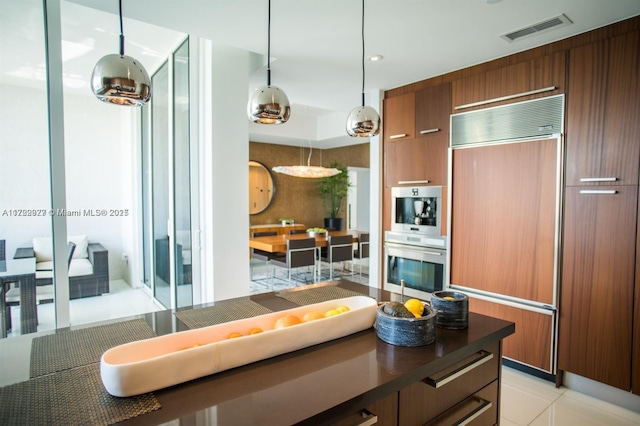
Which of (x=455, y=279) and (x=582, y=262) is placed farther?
(x=455, y=279)

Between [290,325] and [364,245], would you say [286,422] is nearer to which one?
[290,325]

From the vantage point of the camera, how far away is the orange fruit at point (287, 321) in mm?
1288

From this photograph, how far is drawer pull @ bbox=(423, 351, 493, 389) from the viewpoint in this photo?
1194 millimetres

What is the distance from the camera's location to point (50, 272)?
2359mm

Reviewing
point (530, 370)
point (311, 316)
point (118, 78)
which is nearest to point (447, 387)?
point (311, 316)

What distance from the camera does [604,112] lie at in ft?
7.94

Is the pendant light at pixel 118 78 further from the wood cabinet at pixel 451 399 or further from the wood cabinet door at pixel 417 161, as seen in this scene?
the wood cabinet door at pixel 417 161

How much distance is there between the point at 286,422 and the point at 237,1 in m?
2.22

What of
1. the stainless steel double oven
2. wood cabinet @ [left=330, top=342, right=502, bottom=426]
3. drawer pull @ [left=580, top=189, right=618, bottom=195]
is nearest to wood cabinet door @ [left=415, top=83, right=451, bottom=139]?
the stainless steel double oven

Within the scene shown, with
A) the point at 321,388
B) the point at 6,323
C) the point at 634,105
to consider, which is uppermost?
the point at 634,105

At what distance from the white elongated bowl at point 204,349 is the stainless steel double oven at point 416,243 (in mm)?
2149

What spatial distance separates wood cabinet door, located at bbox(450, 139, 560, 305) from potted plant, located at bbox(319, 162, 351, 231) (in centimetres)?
475

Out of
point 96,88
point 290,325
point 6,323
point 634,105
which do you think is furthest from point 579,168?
point 6,323

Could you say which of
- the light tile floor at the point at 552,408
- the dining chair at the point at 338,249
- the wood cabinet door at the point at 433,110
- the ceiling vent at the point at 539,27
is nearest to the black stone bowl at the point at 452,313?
the light tile floor at the point at 552,408
